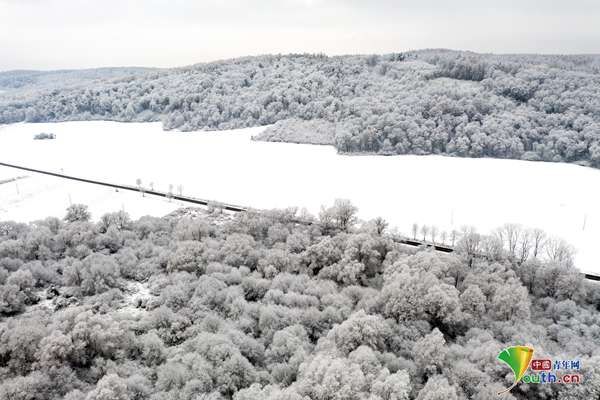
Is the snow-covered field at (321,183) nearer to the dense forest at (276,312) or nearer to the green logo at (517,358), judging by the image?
the dense forest at (276,312)

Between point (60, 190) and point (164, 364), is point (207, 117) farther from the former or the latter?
point (164, 364)

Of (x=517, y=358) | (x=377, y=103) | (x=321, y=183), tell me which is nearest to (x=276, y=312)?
(x=517, y=358)

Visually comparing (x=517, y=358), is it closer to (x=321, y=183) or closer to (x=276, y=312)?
(x=276, y=312)

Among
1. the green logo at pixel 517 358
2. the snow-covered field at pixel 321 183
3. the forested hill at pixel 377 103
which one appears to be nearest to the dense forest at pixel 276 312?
the green logo at pixel 517 358

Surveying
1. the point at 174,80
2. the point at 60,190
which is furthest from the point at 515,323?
the point at 174,80

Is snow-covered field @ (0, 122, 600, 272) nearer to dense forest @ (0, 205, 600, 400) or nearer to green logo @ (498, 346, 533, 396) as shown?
dense forest @ (0, 205, 600, 400)

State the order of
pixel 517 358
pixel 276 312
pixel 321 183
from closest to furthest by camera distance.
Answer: pixel 517 358, pixel 276 312, pixel 321 183
